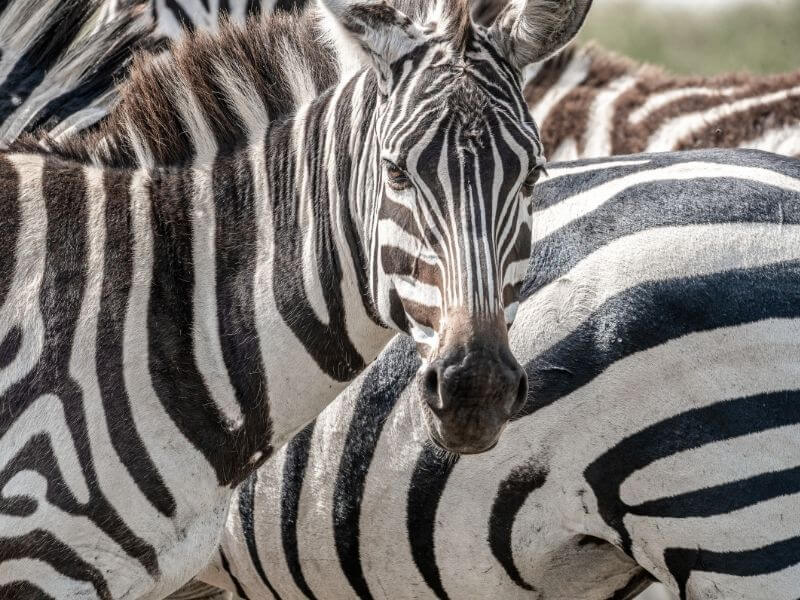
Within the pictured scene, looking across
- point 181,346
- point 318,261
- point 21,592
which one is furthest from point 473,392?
point 21,592

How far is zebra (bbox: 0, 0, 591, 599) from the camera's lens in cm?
306

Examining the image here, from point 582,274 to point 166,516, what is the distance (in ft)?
5.60

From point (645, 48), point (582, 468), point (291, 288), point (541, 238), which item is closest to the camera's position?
point (291, 288)

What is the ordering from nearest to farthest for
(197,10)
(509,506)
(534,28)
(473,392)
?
(473,392)
(534,28)
(509,506)
(197,10)

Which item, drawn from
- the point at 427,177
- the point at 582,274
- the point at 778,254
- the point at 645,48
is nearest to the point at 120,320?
the point at 427,177

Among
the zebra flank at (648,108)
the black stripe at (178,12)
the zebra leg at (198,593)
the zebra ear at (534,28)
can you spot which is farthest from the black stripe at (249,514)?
the zebra flank at (648,108)

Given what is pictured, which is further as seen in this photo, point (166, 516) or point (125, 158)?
point (125, 158)

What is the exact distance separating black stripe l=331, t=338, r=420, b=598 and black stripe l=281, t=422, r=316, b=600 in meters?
0.17

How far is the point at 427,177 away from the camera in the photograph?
3031 mm

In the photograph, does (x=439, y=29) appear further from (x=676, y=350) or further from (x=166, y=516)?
(x=166, y=516)

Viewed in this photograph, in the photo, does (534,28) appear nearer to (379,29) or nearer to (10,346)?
(379,29)

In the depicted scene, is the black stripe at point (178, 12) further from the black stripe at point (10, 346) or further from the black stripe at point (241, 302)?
the black stripe at point (10, 346)

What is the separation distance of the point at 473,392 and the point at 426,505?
124 cm

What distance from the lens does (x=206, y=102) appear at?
3.69m
